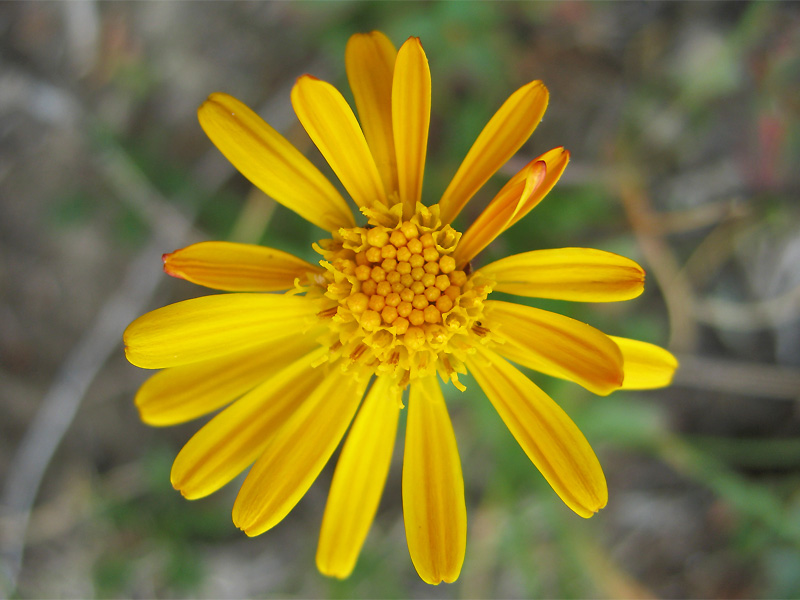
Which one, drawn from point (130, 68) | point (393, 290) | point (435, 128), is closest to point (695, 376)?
point (435, 128)

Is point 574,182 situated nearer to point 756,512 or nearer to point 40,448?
point 756,512

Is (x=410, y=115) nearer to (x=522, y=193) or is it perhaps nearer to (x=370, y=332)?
(x=522, y=193)

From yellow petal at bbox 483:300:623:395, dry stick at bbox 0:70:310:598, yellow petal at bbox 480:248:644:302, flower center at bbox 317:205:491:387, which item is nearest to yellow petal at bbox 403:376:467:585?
flower center at bbox 317:205:491:387

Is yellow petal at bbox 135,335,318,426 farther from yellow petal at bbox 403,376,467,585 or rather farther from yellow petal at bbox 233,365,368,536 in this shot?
yellow petal at bbox 403,376,467,585

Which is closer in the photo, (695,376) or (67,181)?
(695,376)

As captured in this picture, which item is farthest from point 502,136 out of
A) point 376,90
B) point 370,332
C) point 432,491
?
point 432,491

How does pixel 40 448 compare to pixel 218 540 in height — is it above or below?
above
